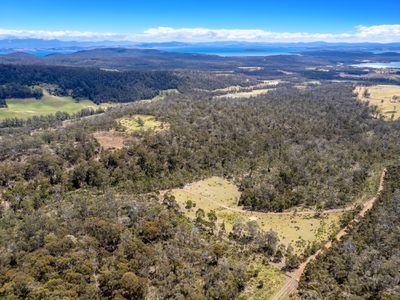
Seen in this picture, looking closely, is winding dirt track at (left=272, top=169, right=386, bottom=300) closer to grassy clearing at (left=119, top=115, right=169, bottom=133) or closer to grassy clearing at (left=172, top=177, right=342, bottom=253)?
grassy clearing at (left=172, top=177, right=342, bottom=253)

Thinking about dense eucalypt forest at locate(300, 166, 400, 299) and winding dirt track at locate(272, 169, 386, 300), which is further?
winding dirt track at locate(272, 169, 386, 300)

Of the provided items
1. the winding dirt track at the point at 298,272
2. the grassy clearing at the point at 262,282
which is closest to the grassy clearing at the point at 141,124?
the winding dirt track at the point at 298,272

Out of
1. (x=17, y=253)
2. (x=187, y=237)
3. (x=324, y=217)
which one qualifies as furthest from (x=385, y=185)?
(x=17, y=253)

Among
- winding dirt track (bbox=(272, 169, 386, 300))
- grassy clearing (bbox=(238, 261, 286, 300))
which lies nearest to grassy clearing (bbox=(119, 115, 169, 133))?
winding dirt track (bbox=(272, 169, 386, 300))

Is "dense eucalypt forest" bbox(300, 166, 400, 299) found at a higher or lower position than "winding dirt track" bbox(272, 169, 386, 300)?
higher

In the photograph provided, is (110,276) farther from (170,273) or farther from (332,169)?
(332,169)

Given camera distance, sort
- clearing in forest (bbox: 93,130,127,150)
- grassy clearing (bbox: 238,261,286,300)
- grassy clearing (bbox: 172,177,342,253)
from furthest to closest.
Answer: clearing in forest (bbox: 93,130,127,150) < grassy clearing (bbox: 172,177,342,253) < grassy clearing (bbox: 238,261,286,300)

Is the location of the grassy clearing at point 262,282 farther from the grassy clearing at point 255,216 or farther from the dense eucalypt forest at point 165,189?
the grassy clearing at point 255,216
